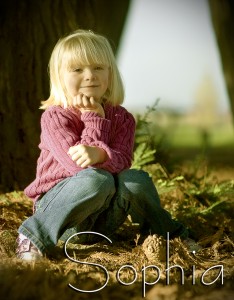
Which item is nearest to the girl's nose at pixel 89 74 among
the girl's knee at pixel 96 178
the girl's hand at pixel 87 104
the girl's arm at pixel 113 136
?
the girl's hand at pixel 87 104

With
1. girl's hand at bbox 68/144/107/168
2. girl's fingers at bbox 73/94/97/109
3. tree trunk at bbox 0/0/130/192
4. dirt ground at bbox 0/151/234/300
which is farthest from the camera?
tree trunk at bbox 0/0/130/192

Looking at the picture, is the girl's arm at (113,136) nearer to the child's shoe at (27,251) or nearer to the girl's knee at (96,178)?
the girl's knee at (96,178)

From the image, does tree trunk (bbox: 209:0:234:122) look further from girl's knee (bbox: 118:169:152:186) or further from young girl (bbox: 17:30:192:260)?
girl's knee (bbox: 118:169:152:186)

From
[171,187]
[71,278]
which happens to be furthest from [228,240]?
[71,278]

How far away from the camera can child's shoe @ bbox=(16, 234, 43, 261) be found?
2947 millimetres

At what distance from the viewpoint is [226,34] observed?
7.73 m

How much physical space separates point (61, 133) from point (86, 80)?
35 cm

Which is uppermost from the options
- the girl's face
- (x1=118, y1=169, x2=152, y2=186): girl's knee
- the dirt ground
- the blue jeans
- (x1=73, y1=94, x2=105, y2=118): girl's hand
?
the girl's face

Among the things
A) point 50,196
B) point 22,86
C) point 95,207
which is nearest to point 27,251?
point 50,196

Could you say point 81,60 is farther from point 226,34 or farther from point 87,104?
point 226,34

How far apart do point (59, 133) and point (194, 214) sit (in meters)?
1.33

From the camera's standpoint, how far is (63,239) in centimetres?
330

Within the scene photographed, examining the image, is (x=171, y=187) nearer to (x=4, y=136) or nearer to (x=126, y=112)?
(x=126, y=112)

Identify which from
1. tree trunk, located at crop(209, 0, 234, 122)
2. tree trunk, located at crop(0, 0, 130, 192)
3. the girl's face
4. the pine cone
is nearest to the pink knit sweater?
the girl's face
